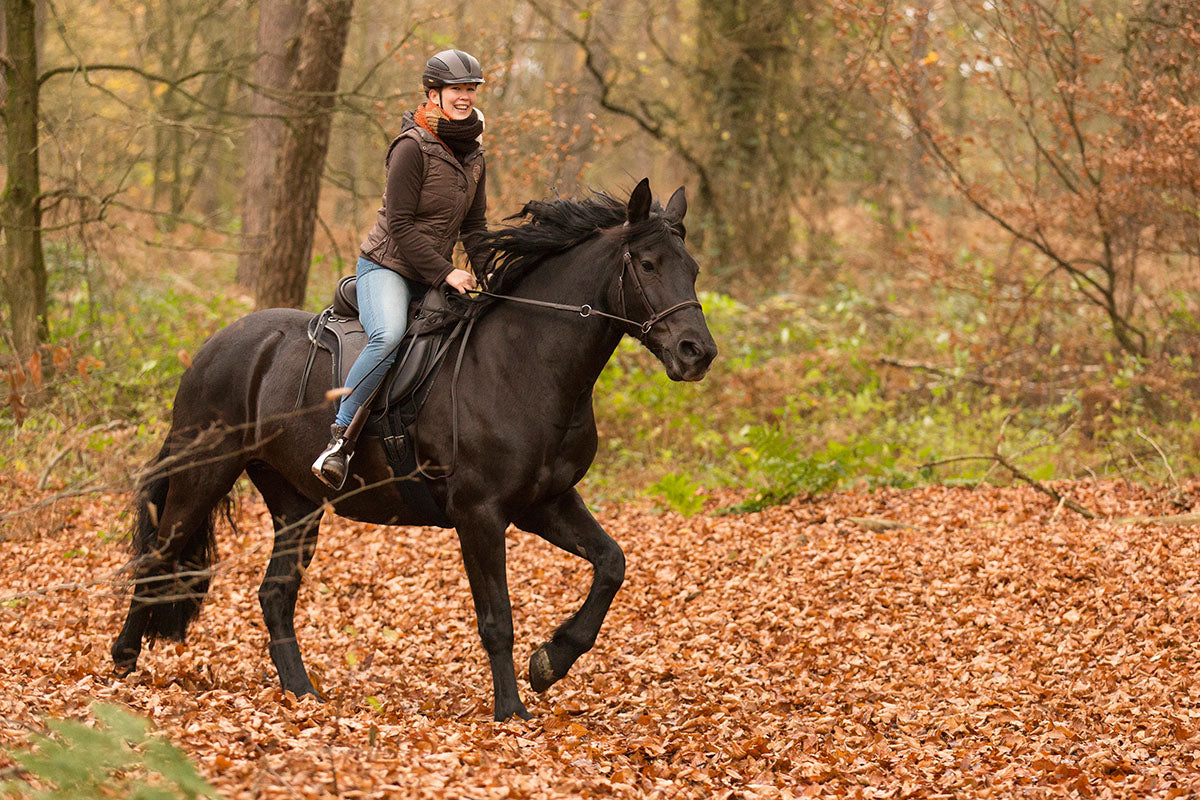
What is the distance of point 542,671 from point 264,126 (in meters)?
15.1

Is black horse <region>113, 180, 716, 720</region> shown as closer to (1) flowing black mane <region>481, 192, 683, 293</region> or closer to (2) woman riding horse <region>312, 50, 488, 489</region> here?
(1) flowing black mane <region>481, 192, 683, 293</region>

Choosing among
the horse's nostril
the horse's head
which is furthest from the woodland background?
the horse's nostril

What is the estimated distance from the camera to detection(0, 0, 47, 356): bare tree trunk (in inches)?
431

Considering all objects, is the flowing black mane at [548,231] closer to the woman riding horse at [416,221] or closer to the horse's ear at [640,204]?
the woman riding horse at [416,221]

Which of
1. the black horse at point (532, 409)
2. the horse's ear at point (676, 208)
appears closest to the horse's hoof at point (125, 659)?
the black horse at point (532, 409)

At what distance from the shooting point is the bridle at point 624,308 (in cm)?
541

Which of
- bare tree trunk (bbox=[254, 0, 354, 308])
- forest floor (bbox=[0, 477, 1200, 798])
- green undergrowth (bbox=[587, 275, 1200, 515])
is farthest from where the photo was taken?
bare tree trunk (bbox=[254, 0, 354, 308])

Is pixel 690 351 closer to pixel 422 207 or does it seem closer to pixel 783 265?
pixel 422 207

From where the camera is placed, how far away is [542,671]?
19.5 feet

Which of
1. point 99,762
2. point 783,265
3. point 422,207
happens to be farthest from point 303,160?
point 783,265

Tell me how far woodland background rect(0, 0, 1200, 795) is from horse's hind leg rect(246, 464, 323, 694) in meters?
1.47

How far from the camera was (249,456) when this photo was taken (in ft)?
22.0

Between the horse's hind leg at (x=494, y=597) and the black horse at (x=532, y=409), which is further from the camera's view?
the horse's hind leg at (x=494, y=597)

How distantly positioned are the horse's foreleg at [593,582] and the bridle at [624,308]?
102cm
